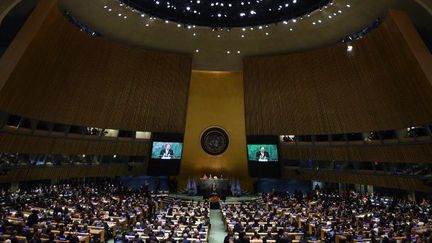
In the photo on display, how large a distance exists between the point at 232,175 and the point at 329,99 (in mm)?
12230

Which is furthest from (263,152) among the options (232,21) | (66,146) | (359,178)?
(66,146)

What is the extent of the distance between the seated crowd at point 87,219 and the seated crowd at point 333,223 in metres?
2.07

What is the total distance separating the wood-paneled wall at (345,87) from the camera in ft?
58.8

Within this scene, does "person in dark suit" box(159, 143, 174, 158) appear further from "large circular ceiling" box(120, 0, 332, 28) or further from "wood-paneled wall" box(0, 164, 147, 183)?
"large circular ceiling" box(120, 0, 332, 28)

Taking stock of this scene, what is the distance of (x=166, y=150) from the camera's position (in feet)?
89.9

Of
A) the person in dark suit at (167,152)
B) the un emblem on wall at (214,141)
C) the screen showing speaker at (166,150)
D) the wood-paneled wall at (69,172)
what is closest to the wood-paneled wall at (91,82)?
the screen showing speaker at (166,150)

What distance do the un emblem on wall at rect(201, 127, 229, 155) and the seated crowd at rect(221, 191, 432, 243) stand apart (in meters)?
9.82

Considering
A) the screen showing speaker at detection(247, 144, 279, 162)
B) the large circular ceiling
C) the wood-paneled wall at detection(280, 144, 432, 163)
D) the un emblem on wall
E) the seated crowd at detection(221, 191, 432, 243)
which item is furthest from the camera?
the un emblem on wall

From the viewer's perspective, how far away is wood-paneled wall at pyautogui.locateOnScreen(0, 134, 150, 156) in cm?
1770

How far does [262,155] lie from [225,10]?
1203cm

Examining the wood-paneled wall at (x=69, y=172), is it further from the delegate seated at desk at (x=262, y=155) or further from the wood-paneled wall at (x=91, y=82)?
the delegate seated at desk at (x=262, y=155)

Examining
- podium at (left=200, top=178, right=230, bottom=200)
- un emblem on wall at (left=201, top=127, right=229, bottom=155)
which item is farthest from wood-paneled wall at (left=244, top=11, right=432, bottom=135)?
podium at (left=200, top=178, right=230, bottom=200)

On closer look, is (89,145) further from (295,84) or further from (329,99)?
(329,99)

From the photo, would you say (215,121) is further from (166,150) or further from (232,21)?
(232,21)
